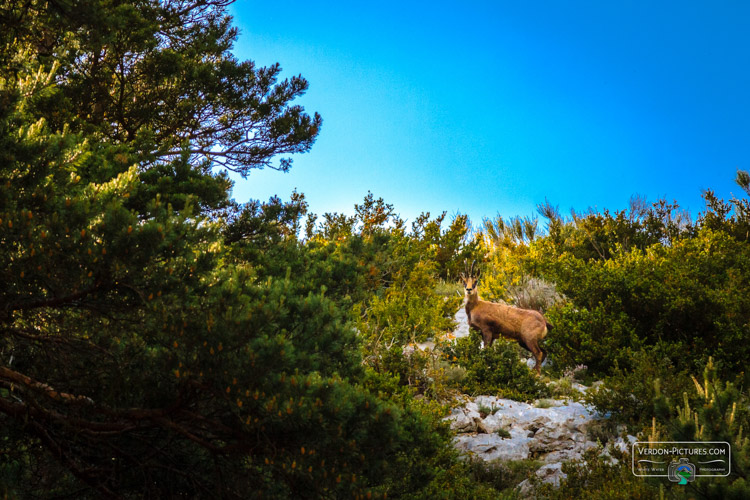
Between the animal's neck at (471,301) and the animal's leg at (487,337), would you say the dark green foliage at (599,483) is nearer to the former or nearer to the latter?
the animal's leg at (487,337)

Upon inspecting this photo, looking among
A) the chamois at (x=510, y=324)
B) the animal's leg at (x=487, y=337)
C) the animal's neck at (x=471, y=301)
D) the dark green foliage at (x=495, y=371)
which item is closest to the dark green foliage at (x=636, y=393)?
the dark green foliage at (x=495, y=371)

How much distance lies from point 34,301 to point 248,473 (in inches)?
69.3

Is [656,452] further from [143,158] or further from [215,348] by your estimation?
[143,158]

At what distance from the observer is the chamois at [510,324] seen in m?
9.94

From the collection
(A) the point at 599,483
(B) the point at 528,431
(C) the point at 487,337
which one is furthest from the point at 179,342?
(C) the point at 487,337

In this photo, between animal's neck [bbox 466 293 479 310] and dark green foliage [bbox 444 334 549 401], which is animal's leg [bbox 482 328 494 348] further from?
animal's neck [bbox 466 293 479 310]

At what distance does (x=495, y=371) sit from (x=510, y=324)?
3.93 feet

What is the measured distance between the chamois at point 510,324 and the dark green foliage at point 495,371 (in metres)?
0.26

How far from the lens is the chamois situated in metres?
9.94

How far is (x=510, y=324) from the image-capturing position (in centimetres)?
1017

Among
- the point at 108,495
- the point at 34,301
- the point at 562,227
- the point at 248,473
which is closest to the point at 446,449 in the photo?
the point at 248,473

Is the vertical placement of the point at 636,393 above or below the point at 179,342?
above

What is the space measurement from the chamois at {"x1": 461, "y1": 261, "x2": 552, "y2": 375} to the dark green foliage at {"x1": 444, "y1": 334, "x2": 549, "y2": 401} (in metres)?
0.26

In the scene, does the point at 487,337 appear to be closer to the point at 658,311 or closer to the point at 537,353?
the point at 537,353
